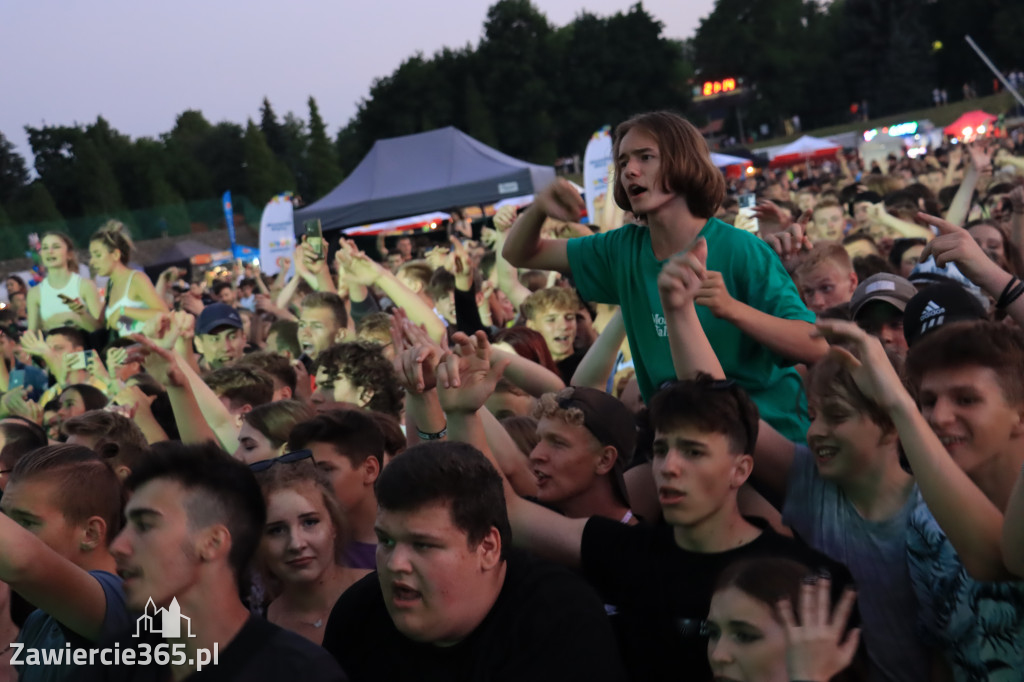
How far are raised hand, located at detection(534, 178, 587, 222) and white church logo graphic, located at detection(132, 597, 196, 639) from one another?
1620 mm

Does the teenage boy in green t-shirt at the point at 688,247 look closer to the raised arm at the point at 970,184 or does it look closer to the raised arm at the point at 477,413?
the raised arm at the point at 477,413

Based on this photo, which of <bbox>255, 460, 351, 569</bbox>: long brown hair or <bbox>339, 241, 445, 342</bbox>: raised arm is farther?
<bbox>339, 241, 445, 342</bbox>: raised arm

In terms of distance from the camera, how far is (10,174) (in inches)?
2151

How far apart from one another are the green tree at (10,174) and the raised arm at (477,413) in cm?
5599

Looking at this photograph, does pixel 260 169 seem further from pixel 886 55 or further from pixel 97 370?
pixel 97 370

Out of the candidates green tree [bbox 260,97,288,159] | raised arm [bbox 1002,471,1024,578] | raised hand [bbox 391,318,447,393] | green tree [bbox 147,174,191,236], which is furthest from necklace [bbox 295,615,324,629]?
green tree [bbox 260,97,288,159]

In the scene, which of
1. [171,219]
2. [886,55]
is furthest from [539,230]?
[886,55]

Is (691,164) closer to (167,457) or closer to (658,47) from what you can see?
(167,457)

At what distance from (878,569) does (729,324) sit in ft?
2.83

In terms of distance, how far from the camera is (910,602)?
2689mm

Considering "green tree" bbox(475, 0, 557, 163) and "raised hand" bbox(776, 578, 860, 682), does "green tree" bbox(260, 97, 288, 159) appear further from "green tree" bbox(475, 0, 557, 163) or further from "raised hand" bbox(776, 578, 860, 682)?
"raised hand" bbox(776, 578, 860, 682)

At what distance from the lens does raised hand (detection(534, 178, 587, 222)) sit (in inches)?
136

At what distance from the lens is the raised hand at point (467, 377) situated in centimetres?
300

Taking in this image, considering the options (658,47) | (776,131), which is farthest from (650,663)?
(776,131)
